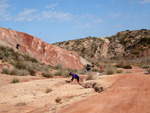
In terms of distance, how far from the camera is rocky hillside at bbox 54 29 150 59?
2343 inches

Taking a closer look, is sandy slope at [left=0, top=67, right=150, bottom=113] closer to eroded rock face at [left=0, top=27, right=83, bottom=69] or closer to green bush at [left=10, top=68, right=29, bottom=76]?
green bush at [left=10, top=68, right=29, bottom=76]

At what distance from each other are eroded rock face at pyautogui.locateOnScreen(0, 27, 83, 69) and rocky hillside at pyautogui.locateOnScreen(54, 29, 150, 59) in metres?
28.6

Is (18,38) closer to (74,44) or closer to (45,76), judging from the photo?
(45,76)

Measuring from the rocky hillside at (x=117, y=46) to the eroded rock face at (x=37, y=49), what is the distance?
94.0ft

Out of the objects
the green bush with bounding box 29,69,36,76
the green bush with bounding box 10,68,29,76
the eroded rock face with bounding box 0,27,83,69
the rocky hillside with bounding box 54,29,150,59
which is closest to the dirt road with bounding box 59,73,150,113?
the green bush with bounding box 10,68,29,76

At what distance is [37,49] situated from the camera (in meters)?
31.5

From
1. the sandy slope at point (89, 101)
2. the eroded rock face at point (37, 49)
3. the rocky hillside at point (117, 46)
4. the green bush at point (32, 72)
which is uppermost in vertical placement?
the rocky hillside at point (117, 46)

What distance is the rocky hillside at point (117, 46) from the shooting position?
195 feet

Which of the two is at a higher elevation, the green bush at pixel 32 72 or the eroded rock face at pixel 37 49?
the eroded rock face at pixel 37 49

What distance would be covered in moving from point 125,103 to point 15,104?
537 centimetres

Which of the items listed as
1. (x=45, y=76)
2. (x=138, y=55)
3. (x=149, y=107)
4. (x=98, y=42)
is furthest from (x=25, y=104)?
(x=98, y=42)

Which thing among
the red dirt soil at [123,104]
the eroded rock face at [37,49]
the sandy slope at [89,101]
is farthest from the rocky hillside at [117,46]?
the red dirt soil at [123,104]

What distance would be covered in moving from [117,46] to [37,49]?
40501 mm

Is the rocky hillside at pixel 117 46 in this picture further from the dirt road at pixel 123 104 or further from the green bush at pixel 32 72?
the dirt road at pixel 123 104
